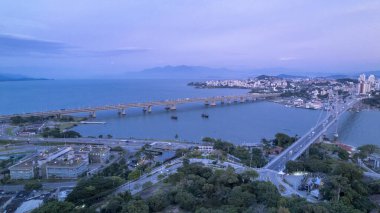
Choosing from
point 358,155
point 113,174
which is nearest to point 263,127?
point 358,155

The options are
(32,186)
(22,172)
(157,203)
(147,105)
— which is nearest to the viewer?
(157,203)

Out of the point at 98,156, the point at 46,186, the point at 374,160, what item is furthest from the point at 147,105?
the point at 374,160

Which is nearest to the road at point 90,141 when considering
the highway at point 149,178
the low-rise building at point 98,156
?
the low-rise building at point 98,156

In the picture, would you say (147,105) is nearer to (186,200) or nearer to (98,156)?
(98,156)

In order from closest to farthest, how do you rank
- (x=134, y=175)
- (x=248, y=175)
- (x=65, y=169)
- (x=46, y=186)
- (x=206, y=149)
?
(x=248, y=175) → (x=46, y=186) → (x=134, y=175) → (x=65, y=169) → (x=206, y=149)

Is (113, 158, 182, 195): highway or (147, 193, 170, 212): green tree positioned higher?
(147, 193, 170, 212): green tree

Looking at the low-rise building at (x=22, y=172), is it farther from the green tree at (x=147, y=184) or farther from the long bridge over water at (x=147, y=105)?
the long bridge over water at (x=147, y=105)

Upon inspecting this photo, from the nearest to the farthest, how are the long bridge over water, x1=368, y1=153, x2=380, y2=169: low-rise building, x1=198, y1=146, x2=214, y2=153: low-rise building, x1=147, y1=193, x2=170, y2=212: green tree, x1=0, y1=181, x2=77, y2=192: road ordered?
x1=147, y1=193, x2=170, y2=212: green tree < x1=0, y1=181, x2=77, y2=192: road < x1=368, y1=153, x2=380, y2=169: low-rise building < x1=198, y1=146, x2=214, y2=153: low-rise building < the long bridge over water

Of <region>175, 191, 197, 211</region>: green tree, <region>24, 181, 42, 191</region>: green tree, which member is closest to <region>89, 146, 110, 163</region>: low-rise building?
<region>24, 181, 42, 191</region>: green tree

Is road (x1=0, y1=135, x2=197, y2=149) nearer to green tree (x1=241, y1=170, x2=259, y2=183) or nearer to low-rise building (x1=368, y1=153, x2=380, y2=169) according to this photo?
green tree (x1=241, y1=170, x2=259, y2=183)

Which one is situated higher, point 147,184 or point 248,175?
point 248,175

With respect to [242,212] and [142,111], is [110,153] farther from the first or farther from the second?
[142,111]
